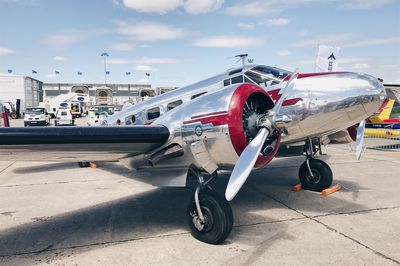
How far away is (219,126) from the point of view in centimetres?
484

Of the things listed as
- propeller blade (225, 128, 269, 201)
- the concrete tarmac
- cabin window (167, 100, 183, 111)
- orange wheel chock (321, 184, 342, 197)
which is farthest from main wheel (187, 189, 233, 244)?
orange wheel chock (321, 184, 342, 197)

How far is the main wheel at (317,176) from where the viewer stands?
26.1 feet

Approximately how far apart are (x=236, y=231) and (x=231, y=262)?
107 centimetres

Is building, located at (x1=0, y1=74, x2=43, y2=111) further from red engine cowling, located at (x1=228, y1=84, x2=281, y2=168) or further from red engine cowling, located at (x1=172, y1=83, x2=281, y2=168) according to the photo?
red engine cowling, located at (x1=228, y1=84, x2=281, y2=168)

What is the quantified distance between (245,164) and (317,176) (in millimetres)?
4350

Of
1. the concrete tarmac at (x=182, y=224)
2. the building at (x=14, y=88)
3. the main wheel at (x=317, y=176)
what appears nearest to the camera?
the concrete tarmac at (x=182, y=224)

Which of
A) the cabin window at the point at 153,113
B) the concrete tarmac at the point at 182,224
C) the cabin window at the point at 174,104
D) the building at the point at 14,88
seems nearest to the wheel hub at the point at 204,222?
the concrete tarmac at the point at 182,224

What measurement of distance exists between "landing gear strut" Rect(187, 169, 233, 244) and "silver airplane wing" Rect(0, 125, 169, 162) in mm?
1162

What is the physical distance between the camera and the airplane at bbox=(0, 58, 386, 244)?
4.67 metres

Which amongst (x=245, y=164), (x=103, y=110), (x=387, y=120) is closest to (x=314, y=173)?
(x=245, y=164)

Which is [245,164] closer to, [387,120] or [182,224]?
[182,224]

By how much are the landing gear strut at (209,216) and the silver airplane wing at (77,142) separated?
45.7 inches

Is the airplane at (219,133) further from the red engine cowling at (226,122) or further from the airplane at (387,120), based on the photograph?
the airplane at (387,120)

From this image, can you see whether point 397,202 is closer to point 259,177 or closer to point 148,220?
point 259,177
